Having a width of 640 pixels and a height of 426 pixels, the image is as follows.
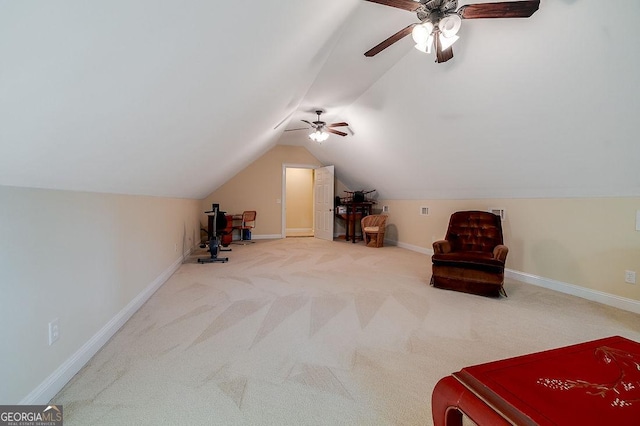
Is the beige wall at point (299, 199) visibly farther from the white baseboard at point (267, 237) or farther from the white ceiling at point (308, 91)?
the white ceiling at point (308, 91)

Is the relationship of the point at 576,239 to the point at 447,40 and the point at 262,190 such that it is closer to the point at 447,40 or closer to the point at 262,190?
the point at 447,40

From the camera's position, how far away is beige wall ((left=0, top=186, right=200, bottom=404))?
127cm

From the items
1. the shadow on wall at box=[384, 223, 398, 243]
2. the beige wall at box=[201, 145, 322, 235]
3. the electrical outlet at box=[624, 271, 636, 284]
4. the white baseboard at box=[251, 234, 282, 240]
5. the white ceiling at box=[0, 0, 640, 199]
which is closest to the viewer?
the white ceiling at box=[0, 0, 640, 199]

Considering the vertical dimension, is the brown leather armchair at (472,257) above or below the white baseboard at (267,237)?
above

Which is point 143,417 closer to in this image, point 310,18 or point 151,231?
point 151,231

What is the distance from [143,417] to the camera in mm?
1372

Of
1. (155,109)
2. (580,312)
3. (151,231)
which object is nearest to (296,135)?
(151,231)

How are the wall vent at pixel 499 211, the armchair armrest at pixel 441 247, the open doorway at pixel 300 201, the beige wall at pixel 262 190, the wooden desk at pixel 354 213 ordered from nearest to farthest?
the armchair armrest at pixel 441 247 → the wall vent at pixel 499 211 → the wooden desk at pixel 354 213 → the beige wall at pixel 262 190 → the open doorway at pixel 300 201

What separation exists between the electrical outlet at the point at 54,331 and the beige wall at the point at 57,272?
0.03 metres

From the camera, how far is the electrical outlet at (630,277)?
9.24 ft

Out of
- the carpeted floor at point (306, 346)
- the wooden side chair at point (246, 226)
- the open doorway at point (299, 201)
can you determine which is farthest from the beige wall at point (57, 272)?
the open doorway at point (299, 201)

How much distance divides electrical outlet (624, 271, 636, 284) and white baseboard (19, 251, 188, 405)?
4.78 m

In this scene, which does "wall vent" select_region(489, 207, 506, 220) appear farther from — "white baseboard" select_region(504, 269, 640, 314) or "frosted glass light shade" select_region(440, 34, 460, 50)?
"frosted glass light shade" select_region(440, 34, 460, 50)

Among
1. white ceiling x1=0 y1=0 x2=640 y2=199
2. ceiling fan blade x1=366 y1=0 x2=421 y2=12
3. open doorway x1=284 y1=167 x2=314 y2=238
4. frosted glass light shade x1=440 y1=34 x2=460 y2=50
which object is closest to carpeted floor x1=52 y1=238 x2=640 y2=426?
white ceiling x1=0 y1=0 x2=640 y2=199
